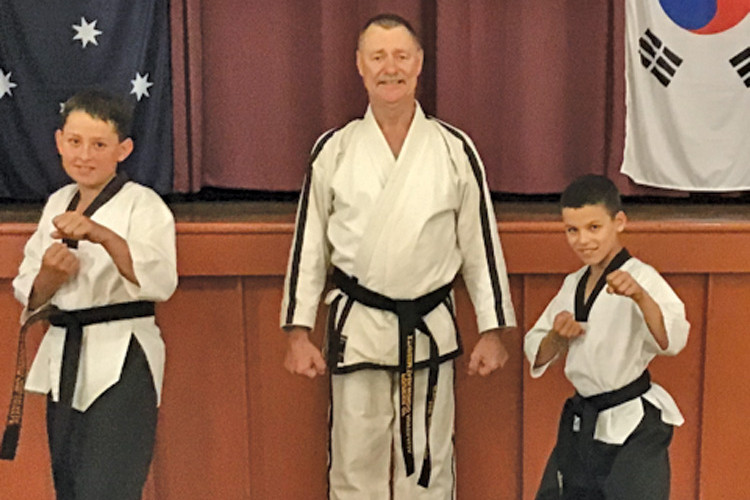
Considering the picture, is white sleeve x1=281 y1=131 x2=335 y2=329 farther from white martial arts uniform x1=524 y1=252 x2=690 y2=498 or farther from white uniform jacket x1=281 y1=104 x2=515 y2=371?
white martial arts uniform x1=524 y1=252 x2=690 y2=498

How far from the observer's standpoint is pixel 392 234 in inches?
66.6

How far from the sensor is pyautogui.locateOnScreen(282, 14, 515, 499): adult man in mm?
1698

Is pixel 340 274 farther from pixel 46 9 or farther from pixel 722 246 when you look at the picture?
pixel 46 9

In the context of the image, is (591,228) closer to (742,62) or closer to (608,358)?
(608,358)

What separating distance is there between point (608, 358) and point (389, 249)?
525 mm

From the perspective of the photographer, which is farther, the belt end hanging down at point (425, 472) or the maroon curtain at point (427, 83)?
the maroon curtain at point (427, 83)

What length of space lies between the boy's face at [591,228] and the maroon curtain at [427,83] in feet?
4.19

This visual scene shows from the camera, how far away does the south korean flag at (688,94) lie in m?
Result: 2.62

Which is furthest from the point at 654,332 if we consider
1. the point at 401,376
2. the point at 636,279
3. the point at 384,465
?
the point at 384,465

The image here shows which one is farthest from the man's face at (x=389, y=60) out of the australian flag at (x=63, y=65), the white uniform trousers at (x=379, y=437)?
the australian flag at (x=63, y=65)

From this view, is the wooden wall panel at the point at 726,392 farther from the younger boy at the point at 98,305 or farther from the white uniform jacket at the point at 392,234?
the younger boy at the point at 98,305

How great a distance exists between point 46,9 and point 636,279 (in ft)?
7.38

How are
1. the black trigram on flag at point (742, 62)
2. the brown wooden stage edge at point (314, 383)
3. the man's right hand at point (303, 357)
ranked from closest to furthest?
the man's right hand at point (303, 357), the brown wooden stage edge at point (314, 383), the black trigram on flag at point (742, 62)

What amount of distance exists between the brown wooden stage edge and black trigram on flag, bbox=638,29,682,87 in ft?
2.41
